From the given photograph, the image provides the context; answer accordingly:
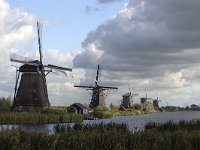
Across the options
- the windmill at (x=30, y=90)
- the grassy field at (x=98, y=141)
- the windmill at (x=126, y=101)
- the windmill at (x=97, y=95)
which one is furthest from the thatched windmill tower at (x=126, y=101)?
the grassy field at (x=98, y=141)

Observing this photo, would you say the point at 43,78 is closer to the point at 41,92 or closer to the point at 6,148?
the point at 41,92

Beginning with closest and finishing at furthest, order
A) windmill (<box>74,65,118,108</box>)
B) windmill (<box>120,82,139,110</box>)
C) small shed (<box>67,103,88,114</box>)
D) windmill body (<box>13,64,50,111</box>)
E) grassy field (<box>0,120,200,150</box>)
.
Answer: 1. grassy field (<box>0,120,200,150</box>)
2. windmill body (<box>13,64,50,111</box>)
3. small shed (<box>67,103,88,114</box>)
4. windmill (<box>74,65,118,108</box>)
5. windmill (<box>120,82,139,110</box>)

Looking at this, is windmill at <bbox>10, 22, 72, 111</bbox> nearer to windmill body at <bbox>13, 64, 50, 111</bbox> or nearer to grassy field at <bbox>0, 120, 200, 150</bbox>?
windmill body at <bbox>13, 64, 50, 111</bbox>

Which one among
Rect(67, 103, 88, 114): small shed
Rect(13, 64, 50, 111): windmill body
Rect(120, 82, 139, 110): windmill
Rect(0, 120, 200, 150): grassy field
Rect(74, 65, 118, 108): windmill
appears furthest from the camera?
Rect(120, 82, 139, 110): windmill

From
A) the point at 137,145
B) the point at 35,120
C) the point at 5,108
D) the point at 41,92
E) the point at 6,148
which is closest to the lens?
the point at 6,148

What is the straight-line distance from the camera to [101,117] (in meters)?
89.2

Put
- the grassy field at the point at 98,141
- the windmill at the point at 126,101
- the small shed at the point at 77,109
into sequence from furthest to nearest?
1. the windmill at the point at 126,101
2. the small shed at the point at 77,109
3. the grassy field at the point at 98,141

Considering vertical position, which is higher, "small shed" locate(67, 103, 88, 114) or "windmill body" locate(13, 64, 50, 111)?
"windmill body" locate(13, 64, 50, 111)

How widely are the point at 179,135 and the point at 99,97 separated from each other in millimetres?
88257

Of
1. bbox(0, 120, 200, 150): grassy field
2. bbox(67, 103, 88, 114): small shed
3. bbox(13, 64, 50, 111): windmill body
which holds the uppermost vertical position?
bbox(13, 64, 50, 111): windmill body

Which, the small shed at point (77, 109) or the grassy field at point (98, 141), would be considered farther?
the small shed at point (77, 109)

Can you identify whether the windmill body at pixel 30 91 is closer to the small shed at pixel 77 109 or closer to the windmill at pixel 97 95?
the small shed at pixel 77 109

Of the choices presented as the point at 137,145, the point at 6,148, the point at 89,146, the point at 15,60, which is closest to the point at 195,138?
the point at 137,145

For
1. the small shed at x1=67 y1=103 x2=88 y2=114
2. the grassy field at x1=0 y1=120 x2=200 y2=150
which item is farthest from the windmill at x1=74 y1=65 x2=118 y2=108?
the grassy field at x1=0 y1=120 x2=200 y2=150
